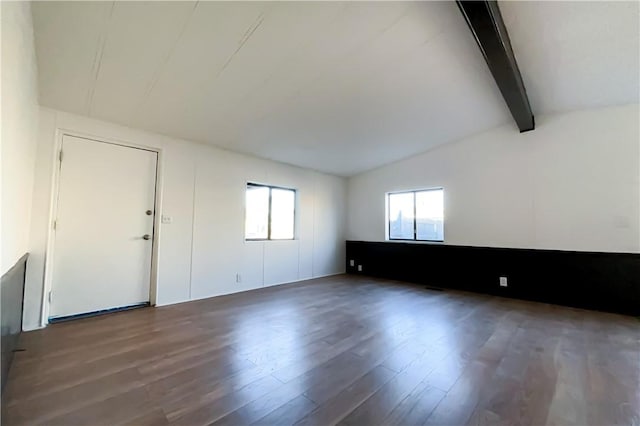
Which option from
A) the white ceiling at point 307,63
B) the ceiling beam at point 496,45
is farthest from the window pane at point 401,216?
the ceiling beam at point 496,45

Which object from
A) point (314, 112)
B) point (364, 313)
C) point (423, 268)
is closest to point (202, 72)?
point (314, 112)

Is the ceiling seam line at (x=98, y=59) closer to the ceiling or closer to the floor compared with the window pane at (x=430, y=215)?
closer to the ceiling

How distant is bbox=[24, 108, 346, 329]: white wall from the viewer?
2.88 m

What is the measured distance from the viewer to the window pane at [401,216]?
5656mm

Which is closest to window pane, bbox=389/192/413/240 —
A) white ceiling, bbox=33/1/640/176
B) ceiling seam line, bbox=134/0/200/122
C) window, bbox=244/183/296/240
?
white ceiling, bbox=33/1/640/176

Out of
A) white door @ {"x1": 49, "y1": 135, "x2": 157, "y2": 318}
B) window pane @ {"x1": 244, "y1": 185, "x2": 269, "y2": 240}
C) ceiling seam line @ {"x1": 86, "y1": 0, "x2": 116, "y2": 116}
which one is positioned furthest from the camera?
window pane @ {"x1": 244, "y1": 185, "x2": 269, "y2": 240}

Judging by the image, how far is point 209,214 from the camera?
165 inches

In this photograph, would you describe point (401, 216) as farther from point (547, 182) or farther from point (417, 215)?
point (547, 182)

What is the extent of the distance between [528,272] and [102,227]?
231 inches

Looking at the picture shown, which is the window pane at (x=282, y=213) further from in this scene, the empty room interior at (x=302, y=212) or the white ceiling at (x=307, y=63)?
the white ceiling at (x=307, y=63)

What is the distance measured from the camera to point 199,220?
4.07m

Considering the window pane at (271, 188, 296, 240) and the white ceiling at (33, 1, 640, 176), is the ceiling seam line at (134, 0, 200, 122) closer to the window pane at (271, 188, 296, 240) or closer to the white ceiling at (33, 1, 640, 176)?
the white ceiling at (33, 1, 640, 176)

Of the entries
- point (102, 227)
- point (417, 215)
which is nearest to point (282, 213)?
point (417, 215)

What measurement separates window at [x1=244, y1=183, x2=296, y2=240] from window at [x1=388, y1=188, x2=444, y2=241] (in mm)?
2176
